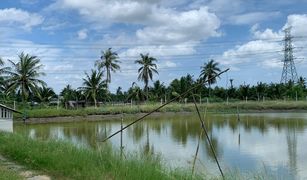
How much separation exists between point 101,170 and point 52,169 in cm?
122

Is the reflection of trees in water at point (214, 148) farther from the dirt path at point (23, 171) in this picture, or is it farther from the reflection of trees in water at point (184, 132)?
the dirt path at point (23, 171)

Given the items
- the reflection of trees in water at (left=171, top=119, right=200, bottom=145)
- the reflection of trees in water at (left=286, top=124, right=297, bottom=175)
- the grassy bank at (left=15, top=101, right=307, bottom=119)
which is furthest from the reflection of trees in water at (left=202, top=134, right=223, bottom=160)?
the grassy bank at (left=15, top=101, right=307, bottom=119)

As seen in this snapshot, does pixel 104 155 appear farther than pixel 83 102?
No

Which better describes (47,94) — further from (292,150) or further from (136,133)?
(292,150)

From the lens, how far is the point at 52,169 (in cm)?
992

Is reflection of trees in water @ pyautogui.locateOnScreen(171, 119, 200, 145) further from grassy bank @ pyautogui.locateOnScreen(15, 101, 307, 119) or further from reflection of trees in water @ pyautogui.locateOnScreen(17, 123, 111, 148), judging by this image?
grassy bank @ pyautogui.locateOnScreen(15, 101, 307, 119)

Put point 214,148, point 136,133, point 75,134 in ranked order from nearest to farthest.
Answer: point 214,148, point 75,134, point 136,133

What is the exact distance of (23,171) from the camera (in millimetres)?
9766

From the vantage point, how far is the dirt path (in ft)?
29.6

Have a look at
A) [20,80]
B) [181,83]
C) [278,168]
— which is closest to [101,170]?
[278,168]

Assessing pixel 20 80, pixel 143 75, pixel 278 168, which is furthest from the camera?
pixel 143 75

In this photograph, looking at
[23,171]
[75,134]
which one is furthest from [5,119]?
[23,171]

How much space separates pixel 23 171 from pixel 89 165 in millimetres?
1482

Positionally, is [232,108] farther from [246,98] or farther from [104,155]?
[104,155]
